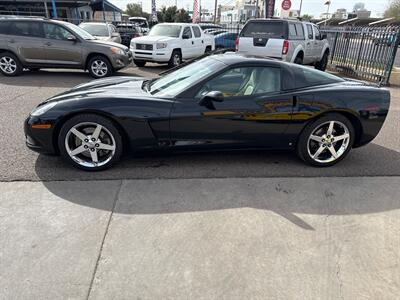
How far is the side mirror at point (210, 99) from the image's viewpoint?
11.5ft

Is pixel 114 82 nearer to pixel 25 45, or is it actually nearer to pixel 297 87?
pixel 297 87

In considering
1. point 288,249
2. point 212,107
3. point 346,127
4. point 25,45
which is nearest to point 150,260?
point 288,249

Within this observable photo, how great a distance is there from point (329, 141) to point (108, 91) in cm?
277

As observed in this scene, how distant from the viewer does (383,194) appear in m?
3.53

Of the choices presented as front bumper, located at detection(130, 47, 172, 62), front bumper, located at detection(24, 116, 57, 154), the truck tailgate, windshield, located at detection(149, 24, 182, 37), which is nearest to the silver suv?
front bumper, located at detection(130, 47, 172, 62)

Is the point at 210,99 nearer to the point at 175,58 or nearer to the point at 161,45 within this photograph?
the point at 161,45

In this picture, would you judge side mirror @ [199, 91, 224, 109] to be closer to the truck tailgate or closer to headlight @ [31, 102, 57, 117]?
headlight @ [31, 102, 57, 117]

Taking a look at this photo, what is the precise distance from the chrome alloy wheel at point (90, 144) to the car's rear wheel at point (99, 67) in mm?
6572

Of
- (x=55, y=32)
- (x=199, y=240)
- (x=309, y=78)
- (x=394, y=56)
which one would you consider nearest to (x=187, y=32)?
(x=55, y=32)

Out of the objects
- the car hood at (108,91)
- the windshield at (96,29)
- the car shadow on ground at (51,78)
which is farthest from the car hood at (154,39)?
the car hood at (108,91)

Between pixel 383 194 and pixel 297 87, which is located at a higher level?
pixel 297 87

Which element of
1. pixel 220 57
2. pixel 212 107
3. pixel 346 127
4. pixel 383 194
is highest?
pixel 220 57

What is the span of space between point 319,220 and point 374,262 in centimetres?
59

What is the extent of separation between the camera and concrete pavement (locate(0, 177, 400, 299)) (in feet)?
7.36
